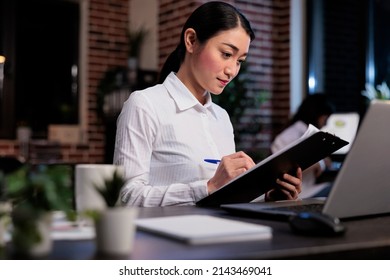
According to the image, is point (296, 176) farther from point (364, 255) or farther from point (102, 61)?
point (102, 61)

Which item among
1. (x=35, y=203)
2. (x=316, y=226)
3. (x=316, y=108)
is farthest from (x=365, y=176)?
(x=316, y=108)

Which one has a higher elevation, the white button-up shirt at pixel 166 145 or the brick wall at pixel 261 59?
the brick wall at pixel 261 59

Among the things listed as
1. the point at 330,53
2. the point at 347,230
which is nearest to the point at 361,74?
the point at 330,53

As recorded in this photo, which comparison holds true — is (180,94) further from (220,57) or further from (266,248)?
(266,248)

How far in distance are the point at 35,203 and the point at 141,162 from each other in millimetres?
928

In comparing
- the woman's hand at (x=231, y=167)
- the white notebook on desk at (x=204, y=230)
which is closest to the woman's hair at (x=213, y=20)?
the woman's hand at (x=231, y=167)

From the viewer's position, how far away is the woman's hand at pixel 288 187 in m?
1.59

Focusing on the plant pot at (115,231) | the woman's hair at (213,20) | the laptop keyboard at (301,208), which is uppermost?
the woman's hair at (213,20)

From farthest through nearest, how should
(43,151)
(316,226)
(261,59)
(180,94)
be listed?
(43,151) → (261,59) → (180,94) → (316,226)

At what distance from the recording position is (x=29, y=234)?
0.69 m

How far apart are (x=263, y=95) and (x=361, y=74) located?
38.5 inches

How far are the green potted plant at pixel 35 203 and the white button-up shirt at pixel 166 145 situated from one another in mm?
831

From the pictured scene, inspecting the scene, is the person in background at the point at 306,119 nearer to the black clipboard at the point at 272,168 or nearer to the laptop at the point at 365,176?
the black clipboard at the point at 272,168

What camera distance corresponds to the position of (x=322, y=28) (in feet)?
17.8
